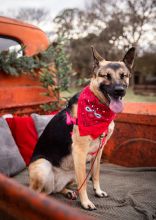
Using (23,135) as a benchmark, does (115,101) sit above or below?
above

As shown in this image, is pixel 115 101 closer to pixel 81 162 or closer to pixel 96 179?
pixel 81 162

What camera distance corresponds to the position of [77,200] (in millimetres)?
2924

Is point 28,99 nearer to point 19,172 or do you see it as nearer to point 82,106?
point 19,172

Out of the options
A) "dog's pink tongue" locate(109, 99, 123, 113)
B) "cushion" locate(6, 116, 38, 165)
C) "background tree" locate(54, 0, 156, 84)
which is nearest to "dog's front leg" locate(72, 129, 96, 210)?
"dog's pink tongue" locate(109, 99, 123, 113)

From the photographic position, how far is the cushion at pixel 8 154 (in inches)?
126

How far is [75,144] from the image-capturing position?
273 cm

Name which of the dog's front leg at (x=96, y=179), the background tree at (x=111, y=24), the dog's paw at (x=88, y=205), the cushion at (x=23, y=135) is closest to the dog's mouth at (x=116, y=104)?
the dog's front leg at (x=96, y=179)

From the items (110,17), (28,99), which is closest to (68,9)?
(110,17)

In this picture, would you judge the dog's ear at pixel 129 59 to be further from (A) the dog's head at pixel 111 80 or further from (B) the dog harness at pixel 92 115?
(B) the dog harness at pixel 92 115

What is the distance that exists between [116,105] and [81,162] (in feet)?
1.99

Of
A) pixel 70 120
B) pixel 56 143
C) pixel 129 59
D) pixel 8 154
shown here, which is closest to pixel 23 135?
pixel 8 154

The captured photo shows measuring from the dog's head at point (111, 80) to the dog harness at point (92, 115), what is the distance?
75mm

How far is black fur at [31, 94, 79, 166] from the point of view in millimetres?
2854

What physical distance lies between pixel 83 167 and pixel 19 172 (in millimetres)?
1058
